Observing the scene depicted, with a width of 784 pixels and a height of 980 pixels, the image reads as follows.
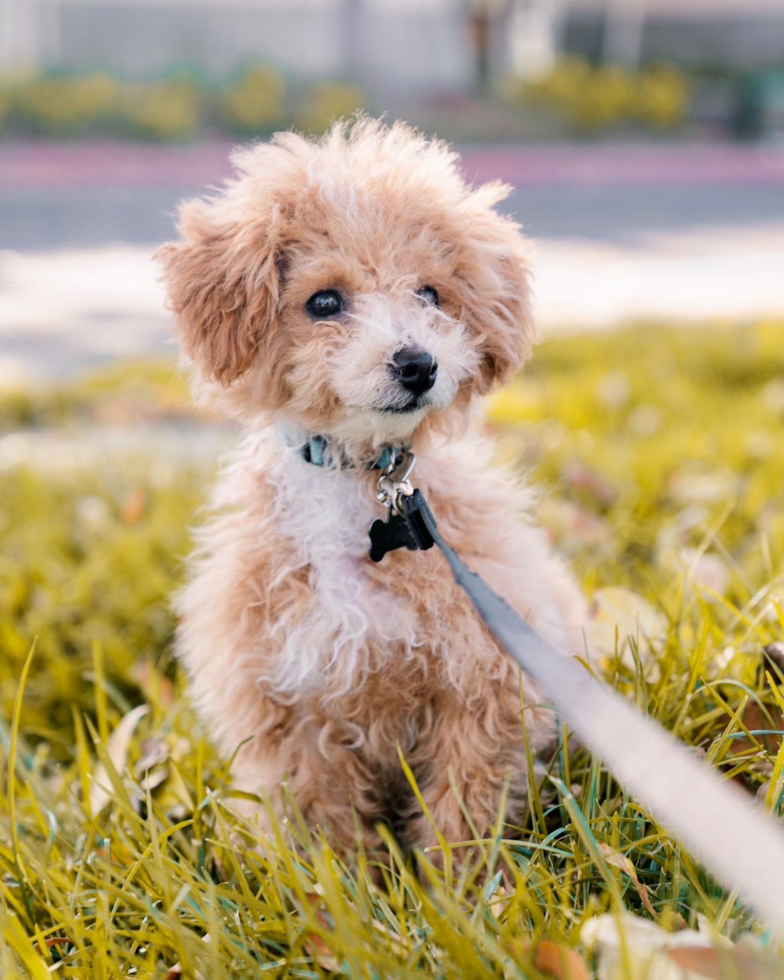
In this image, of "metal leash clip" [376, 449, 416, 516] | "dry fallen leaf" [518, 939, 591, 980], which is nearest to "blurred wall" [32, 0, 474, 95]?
"metal leash clip" [376, 449, 416, 516]

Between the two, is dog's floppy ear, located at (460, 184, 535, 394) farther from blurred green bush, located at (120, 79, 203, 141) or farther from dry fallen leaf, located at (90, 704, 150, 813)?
blurred green bush, located at (120, 79, 203, 141)

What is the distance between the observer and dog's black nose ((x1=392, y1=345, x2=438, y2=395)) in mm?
2055

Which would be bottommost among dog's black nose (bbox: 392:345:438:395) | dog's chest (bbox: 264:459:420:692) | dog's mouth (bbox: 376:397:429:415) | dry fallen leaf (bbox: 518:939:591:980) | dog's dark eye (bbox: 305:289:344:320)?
dry fallen leaf (bbox: 518:939:591:980)

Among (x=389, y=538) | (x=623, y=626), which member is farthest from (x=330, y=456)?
(x=623, y=626)

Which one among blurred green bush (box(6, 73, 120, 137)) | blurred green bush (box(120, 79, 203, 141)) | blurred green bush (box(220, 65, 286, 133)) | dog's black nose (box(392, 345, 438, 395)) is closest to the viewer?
dog's black nose (box(392, 345, 438, 395))

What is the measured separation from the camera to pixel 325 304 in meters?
2.24

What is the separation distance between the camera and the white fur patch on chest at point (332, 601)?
7.03ft

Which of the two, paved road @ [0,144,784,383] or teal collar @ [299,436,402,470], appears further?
paved road @ [0,144,784,383]

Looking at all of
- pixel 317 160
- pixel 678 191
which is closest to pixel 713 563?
pixel 317 160

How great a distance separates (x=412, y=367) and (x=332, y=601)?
0.57 meters

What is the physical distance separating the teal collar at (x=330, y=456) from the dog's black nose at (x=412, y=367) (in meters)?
0.25

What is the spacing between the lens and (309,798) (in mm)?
2283

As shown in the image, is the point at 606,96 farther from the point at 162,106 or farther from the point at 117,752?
the point at 117,752

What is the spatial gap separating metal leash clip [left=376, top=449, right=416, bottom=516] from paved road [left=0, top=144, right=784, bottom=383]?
3.05 feet
